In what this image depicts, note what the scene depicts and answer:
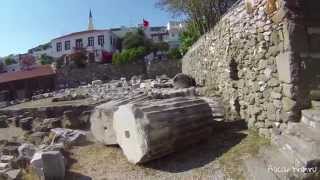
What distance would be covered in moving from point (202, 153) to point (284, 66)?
6.69ft

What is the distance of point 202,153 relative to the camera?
7395 millimetres

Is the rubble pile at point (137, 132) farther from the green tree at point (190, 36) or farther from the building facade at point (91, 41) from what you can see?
the building facade at point (91, 41)

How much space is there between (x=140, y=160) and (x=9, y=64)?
6655 cm

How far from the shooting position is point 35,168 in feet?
22.9

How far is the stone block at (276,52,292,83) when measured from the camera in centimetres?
649

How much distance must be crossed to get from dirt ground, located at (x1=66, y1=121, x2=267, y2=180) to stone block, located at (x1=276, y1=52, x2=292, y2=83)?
118 centimetres

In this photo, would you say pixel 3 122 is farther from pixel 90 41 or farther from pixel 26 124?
pixel 90 41

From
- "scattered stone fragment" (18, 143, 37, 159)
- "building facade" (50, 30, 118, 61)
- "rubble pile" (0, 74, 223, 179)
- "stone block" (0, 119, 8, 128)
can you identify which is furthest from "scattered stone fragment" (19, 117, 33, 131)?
"building facade" (50, 30, 118, 61)

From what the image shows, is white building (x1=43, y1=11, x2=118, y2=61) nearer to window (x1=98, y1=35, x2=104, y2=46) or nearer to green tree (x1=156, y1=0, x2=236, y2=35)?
window (x1=98, y1=35, x2=104, y2=46)

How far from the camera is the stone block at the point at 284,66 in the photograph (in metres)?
6.49

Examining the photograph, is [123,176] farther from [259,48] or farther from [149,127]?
[259,48]

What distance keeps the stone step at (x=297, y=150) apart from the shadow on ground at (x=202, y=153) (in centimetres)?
125

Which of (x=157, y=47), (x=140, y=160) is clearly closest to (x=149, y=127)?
(x=140, y=160)

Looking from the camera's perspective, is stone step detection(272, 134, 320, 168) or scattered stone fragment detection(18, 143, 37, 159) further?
scattered stone fragment detection(18, 143, 37, 159)
